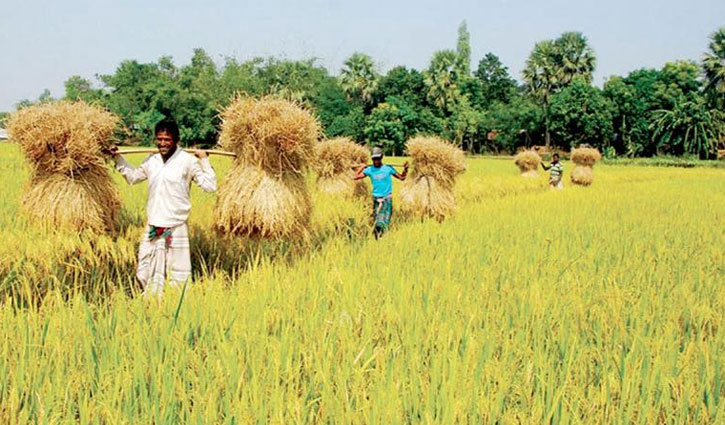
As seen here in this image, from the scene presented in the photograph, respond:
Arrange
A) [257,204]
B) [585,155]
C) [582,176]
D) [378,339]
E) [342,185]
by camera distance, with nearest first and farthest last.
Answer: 1. [378,339]
2. [257,204]
3. [342,185]
4. [585,155]
5. [582,176]

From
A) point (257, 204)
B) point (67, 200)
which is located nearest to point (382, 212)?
point (257, 204)

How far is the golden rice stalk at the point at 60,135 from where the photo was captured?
3900 millimetres

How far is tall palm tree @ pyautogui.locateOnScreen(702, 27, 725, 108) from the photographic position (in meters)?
38.1

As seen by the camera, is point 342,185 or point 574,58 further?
point 574,58

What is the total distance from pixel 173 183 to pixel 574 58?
53.0 meters

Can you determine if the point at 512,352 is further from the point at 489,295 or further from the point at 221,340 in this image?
the point at 221,340

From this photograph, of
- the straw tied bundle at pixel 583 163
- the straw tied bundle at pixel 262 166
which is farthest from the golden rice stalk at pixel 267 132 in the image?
the straw tied bundle at pixel 583 163

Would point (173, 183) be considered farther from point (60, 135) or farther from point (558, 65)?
point (558, 65)

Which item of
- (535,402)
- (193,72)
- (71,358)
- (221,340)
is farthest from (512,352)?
(193,72)

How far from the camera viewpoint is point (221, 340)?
2416mm

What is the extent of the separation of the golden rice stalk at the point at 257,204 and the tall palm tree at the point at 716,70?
43.8 meters

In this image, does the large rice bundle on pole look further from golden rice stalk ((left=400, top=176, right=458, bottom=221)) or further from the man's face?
the man's face

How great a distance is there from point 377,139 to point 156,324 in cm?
3770

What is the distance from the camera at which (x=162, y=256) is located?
3787 millimetres
